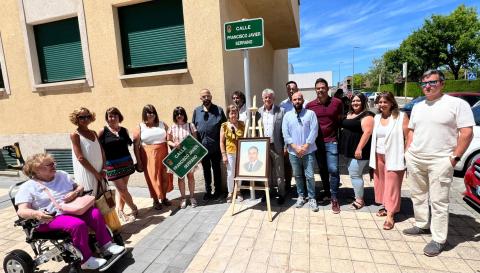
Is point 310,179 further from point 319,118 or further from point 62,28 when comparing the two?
point 62,28

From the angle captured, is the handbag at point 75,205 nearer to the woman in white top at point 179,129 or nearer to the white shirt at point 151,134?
the white shirt at point 151,134

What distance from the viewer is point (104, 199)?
11.9ft

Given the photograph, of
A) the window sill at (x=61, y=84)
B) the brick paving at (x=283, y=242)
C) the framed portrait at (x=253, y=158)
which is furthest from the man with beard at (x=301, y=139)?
the window sill at (x=61, y=84)

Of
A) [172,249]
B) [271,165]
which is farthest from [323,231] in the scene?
[172,249]

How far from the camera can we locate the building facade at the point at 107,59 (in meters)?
5.29

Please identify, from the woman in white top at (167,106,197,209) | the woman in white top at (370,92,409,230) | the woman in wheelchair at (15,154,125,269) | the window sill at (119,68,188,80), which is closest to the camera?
the woman in wheelchair at (15,154,125,269)

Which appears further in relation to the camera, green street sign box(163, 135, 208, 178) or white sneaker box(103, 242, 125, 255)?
green street sign box(163, 135, 208, 178)

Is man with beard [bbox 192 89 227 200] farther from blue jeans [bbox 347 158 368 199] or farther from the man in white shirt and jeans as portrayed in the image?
the man in white shirt and jeans

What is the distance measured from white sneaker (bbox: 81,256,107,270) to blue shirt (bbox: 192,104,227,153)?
240 cm

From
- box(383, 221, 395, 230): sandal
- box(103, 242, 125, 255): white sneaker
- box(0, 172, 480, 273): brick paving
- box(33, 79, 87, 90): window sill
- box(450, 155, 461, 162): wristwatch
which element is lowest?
box(0, 172, 480, 273): brick paving

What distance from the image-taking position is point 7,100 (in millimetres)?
6875

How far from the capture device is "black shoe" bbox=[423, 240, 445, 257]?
3.14 metres

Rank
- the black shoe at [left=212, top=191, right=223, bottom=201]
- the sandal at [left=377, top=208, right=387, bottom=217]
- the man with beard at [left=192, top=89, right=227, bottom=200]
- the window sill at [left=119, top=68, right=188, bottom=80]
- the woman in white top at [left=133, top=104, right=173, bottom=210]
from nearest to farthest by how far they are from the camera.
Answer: the sandal at [left=377, top=208, right=387, bottom=217]
the woman in white top at [left=133, top=104, right=173, bottom=210]
the man with beard at [left=192, top=89, right=227, bottom=200]
the black shoe at [left=212, top=191, right=223, bottom=201]
the window sill at [left=119, top=68, right=188, bottom=80]

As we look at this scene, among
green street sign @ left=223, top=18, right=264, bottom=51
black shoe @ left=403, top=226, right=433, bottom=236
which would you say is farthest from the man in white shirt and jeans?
green street sign @ left=223, top=18, right=264, bottom=51
